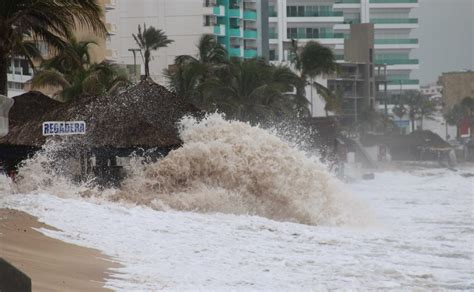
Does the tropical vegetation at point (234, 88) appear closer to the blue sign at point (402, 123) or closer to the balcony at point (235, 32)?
the balcony at point (235, 32)

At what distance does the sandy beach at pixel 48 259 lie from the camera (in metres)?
11.1

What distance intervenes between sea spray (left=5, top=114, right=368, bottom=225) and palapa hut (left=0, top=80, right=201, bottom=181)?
405 millimetres

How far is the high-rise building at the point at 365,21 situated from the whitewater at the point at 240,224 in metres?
76.4

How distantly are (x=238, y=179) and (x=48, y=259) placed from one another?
10.6 metres

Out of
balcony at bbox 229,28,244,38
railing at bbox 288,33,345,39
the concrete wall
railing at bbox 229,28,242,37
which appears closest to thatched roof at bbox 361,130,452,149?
balcony at bbox 229,28,244,38

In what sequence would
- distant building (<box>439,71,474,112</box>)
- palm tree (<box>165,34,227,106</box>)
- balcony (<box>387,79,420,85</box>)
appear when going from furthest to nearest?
distant building (<box>439,71,474,112</box>)
balcony (<box>387,79,420,85</box>)
palm tree (<box>165,34,227,106</box>)

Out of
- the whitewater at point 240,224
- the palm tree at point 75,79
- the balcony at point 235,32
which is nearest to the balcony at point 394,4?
the balcony at point 235,32

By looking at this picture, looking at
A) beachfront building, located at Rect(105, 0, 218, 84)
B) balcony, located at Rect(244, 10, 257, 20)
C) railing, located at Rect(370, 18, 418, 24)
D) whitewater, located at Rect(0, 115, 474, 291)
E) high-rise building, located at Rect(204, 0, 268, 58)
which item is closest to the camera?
whitewater, located at Rect(0, 115, 474, 291)

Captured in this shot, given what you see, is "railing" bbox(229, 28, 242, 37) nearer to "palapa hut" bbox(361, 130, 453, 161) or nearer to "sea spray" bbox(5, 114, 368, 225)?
"palapa hut" bbox(361, 130, 453, 161)

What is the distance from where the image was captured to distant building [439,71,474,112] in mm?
128625

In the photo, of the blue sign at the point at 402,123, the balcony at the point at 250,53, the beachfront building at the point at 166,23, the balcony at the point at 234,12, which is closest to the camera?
the beachfront building at the point at 166,23

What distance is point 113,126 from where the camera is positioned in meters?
23.8

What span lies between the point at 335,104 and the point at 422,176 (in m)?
7.29

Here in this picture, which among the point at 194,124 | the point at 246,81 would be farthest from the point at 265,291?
the point at 246,81
